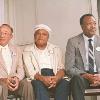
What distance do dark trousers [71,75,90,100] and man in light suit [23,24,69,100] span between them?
0.29 ft

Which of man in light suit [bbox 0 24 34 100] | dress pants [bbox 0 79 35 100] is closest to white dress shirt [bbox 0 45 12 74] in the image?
man in light suit [bbox 0 24 34 100]

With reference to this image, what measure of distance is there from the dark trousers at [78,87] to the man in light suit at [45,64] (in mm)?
87

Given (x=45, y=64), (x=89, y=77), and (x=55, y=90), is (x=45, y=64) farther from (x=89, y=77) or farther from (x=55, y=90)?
(x=89, y=77)

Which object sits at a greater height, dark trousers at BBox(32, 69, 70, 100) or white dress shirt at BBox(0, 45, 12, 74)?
white dress shirt at BBox(0, 45, 12, 74)

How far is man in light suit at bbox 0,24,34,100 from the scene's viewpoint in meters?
3.31

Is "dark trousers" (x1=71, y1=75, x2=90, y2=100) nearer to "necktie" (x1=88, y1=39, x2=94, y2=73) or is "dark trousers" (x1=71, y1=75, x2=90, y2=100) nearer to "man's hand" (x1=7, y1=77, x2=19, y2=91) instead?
"necktie" (x1=88, y1=39, x2=94, y2=73)

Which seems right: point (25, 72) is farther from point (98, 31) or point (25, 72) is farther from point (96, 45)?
point (98, 31)

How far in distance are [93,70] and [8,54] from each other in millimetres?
1010

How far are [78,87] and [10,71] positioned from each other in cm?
84

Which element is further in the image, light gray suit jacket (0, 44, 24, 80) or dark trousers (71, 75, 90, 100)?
light gray suit jacket (0, 44, 24, 80)

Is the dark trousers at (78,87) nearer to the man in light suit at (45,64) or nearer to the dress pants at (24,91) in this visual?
the man in light suit at (45,64)

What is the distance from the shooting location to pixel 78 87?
129 inches

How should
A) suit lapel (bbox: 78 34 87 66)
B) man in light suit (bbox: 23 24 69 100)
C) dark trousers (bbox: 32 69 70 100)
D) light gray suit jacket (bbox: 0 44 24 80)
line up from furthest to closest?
suit lapel (bbox: 78 34 87 66)
light gray suit jacket (bbox: 0 44 24 80)
man in light suit (bbox: 23 24 69 100)
dark trousers (bbox: 32 69 70 100)

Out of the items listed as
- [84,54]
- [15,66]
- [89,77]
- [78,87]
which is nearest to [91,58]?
[84,54]
